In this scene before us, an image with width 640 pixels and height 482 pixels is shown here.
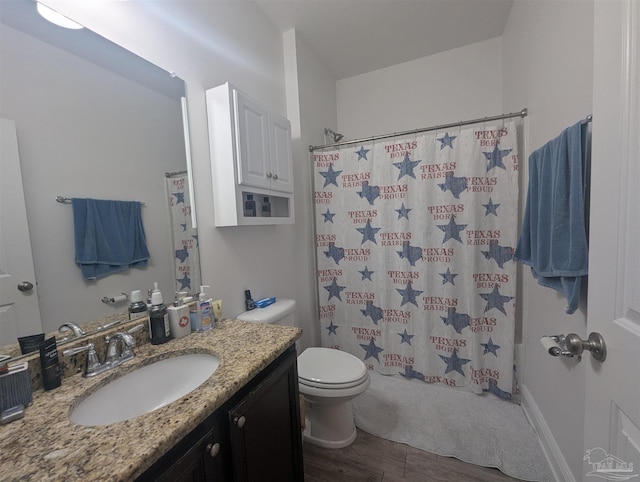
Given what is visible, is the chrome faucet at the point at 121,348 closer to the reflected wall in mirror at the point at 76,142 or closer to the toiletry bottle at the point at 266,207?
the reflected wall in mirror at the point at 76,142

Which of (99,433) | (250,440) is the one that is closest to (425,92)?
(250,440)

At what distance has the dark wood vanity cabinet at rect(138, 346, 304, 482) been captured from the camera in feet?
1.99

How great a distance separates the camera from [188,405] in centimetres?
64

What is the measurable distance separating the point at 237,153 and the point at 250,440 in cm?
116

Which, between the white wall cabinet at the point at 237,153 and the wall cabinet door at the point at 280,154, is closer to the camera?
the white wall cabinet at the point at 237,153

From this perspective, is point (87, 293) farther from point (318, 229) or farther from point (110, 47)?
point (318, 229)

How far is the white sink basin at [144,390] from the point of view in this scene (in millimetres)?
735

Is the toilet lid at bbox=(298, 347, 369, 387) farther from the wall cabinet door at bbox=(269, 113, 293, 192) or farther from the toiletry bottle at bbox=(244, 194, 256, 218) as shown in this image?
the wall cabinet door at bbox=(269, 113, 293, 192)

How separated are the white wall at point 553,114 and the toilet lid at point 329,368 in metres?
0.90

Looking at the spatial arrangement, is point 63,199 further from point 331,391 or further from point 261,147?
point 331,391

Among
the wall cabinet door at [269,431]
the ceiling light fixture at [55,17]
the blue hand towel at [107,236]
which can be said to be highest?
the ceiling light fixture at [55,17]

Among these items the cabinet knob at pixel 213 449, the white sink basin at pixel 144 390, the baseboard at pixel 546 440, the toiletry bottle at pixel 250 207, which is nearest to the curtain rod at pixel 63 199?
the white sink basin at pixel 144 390

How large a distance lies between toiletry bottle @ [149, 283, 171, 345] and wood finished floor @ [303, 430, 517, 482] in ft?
3.35

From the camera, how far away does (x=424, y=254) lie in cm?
194
